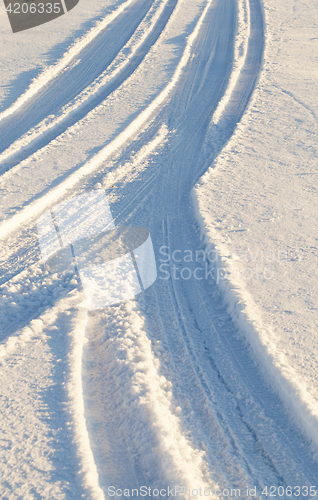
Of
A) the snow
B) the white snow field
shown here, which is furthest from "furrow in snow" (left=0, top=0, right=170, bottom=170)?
the snow

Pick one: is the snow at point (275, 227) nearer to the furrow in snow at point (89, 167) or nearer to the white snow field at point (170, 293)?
the white snow field at point (170, 293)

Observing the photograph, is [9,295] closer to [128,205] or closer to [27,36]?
[128,205]

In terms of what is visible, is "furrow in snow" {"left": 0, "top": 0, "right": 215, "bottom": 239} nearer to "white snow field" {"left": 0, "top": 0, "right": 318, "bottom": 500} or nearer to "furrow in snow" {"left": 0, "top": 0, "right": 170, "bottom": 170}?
"white snow field" {"left": 0, "top": 0, "right": 318, "bottom": 500}

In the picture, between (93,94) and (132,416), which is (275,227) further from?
(93,94)

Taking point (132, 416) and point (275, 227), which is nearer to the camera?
point (132, 416)

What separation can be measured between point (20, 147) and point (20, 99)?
207cm

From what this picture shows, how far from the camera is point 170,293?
4.09 m

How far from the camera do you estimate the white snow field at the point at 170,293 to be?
2646 mm

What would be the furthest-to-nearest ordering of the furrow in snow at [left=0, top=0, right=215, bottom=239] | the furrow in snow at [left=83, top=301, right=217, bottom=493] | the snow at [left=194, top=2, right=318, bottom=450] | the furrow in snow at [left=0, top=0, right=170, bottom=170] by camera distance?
the furrow in snow at [left=0, top=0, right=170, bottom=170] → the furrow in snow at [left=0, top=0, right=215, bottom=239] → the snow at [left=194, top=2, right=318, bottom=450] → the furrow in snow at [left=83, top=301, right=217, bottom=493]

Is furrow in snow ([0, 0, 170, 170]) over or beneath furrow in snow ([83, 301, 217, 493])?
over

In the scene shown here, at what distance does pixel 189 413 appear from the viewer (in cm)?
294

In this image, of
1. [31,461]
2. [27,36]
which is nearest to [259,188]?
[31,461]

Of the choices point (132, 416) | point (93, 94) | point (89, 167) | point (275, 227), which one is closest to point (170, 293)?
point (132, 416)

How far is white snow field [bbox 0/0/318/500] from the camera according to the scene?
2646 millimetres
